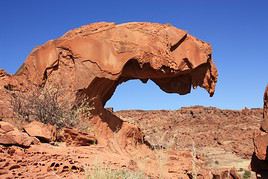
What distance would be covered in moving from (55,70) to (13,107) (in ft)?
7.64

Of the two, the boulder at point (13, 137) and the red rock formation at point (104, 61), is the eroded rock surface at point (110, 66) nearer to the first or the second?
the red rock formation at point (104, 61)

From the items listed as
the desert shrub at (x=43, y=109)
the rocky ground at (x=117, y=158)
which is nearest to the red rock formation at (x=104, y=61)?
the desert shrub at (x=43, y=109)

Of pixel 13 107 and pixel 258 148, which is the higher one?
pixel 13 107

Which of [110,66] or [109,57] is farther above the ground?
[109,57]

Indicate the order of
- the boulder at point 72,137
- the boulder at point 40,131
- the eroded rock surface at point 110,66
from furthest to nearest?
the eroded rock surface at point 110,66 < the boulder at point 72,137 < the boulder at point 40,131

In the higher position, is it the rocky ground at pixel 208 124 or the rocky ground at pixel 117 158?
the rocky ground at pixel 208 124

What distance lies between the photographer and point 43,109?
31.9ft

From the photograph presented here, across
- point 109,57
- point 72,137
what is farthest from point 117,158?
point 109,57

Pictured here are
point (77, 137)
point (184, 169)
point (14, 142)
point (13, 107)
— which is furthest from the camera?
point (184, 169)

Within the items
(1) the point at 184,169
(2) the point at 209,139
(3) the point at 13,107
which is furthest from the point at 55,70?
(2) the point at 209,139

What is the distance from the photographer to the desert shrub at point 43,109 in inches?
379

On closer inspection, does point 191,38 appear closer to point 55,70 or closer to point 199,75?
point 199,75

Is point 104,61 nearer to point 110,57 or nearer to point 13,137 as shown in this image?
point 110,57

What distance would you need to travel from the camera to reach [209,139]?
32812mm
